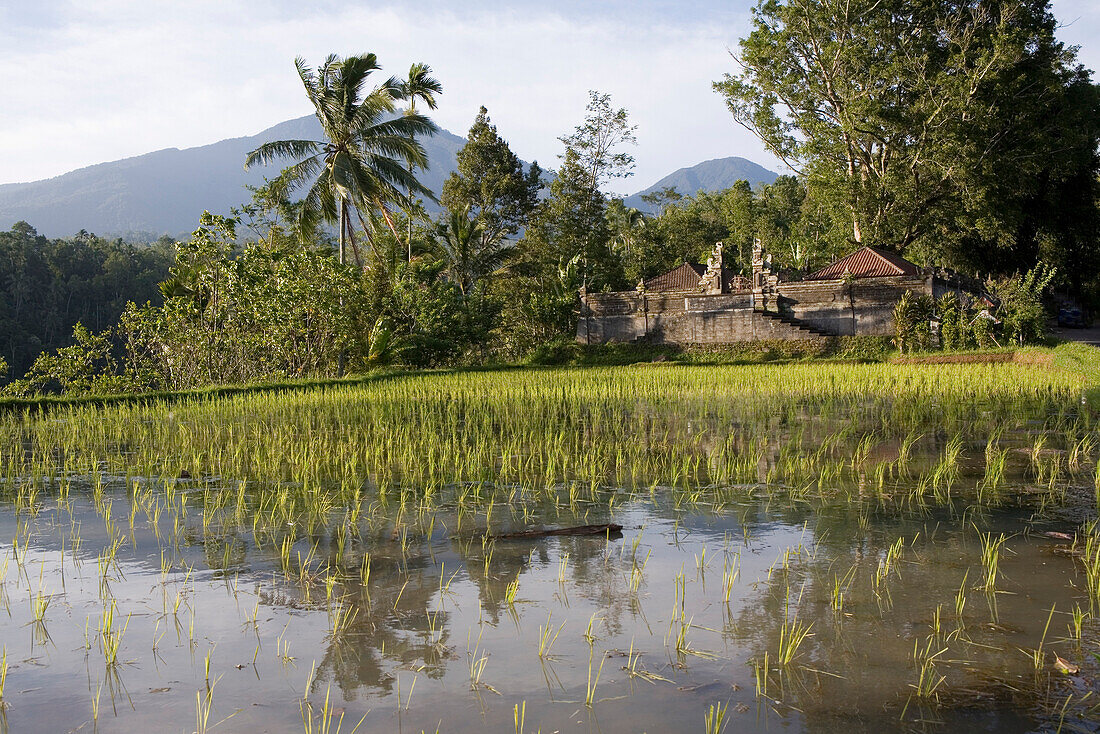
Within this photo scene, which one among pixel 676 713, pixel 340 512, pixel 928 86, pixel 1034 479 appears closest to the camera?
pixel 676 713

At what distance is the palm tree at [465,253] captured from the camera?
97.3 ft

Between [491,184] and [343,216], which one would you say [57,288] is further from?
[343,216]

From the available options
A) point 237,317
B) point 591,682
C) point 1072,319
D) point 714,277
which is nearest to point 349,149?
point 237,317

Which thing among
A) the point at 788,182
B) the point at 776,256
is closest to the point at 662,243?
the point at 776,256

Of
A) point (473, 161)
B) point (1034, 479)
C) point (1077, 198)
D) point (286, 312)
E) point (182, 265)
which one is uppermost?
point (473, 161)

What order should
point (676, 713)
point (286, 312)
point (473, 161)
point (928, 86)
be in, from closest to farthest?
point (676, 713) → point (286, 312) → point (928, 86) → point (473, 161)

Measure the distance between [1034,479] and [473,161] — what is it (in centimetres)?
2962

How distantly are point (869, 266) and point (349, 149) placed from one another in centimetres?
1760

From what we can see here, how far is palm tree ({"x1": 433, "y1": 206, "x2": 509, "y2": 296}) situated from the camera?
97.3 ft

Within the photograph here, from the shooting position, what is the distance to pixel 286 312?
18984mm

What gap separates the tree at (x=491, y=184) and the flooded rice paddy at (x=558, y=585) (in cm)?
2594

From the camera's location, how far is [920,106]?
28.8 metres

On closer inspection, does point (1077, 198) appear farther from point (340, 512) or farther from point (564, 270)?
point (340, 512)

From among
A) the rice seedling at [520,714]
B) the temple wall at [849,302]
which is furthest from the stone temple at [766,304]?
the rice seedling at [520,714]
